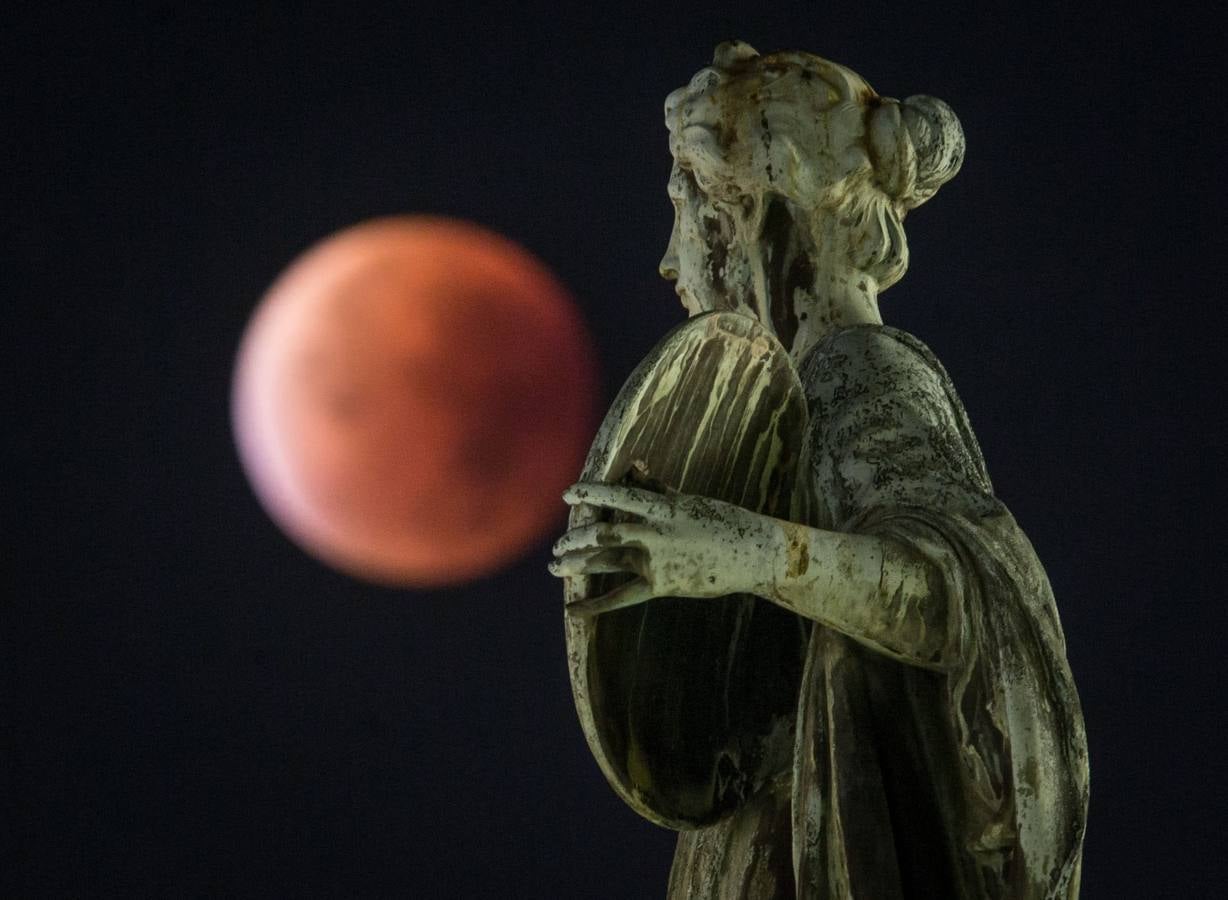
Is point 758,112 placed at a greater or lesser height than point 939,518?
greater

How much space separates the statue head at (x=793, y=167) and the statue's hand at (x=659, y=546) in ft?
2.01

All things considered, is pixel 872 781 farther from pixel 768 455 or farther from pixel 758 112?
pixel 758 112

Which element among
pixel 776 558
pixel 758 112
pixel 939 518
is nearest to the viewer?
pixel 776 558

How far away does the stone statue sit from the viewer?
1.90 m

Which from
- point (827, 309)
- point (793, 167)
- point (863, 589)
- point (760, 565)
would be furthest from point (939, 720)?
point (793, 167)

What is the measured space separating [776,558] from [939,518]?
21cm

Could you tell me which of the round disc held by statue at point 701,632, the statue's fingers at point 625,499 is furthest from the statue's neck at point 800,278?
the statue's fingers at point 625,499

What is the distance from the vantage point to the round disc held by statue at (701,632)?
2.00 meters

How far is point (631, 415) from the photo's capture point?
1.93 metres

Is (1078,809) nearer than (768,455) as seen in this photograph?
Yes

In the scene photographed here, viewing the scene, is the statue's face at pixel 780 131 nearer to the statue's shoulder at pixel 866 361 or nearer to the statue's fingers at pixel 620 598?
the statue's shoulder at pixel 866 361

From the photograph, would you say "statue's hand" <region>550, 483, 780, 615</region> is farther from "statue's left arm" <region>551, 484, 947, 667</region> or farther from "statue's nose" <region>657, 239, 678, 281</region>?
"statue's nose" <region>657, 239, 678, 281</region>

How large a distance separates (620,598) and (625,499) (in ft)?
0.30

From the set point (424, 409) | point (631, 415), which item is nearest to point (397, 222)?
point (424, 409)
